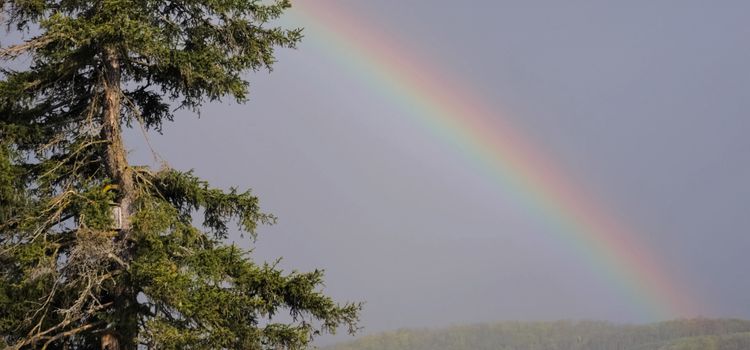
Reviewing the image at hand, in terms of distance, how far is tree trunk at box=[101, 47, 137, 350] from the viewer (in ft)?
36.5

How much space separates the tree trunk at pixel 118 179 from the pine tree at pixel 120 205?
18mm

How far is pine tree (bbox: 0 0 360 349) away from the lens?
33.8 ft

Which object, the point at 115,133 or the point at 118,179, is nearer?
the point at 118,179

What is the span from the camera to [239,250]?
11141mm

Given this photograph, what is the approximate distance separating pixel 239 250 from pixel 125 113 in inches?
136

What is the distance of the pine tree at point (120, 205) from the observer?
10.3 m

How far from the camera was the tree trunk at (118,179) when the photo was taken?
36.5 ft

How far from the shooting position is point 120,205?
11.3 m

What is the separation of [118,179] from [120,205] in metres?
0.49

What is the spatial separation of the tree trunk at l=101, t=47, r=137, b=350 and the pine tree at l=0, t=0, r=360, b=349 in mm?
18

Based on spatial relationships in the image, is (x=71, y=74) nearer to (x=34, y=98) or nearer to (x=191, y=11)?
(x=34, y=98)

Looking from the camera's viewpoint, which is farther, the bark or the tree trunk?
the bark

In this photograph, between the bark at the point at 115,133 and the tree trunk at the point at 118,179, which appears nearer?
the tree trunk at the point at 118,179

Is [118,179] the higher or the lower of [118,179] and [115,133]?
the lower
